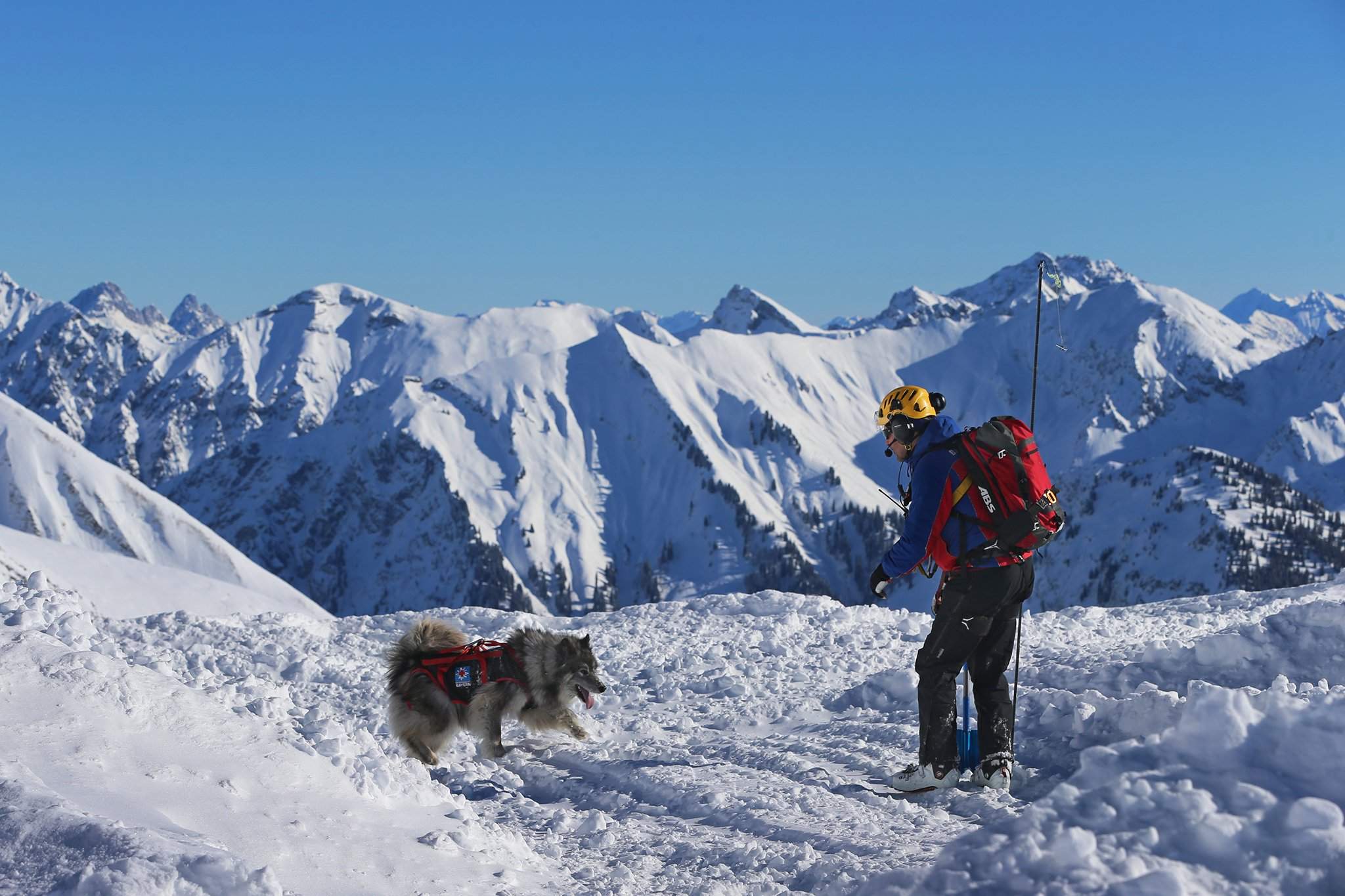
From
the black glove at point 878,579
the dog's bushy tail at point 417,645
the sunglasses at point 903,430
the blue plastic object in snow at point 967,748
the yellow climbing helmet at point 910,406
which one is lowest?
the blue plastic object in snow at point 967,748

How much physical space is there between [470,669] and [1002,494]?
5791 mm

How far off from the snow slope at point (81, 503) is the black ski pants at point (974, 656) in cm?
13329

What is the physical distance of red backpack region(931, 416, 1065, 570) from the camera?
22.9 ft

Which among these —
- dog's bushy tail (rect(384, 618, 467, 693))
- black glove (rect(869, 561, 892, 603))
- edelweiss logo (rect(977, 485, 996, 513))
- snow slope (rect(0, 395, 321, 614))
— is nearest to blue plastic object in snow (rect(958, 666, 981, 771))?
black glove (rect(869, 561, 892, 603))

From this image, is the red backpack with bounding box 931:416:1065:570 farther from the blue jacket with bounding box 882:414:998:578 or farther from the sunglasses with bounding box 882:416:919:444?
the sunglasses with bounding box 882:416:919:444

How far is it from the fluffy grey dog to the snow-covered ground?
11.8 inches

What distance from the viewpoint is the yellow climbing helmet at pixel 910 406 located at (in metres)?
7.57

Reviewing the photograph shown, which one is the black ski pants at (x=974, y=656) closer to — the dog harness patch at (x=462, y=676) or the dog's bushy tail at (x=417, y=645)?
the dog harness patch at (x=462, y=676)

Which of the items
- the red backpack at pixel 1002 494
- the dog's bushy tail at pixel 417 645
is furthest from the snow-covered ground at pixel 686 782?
the red backpack at pixel 1002 494

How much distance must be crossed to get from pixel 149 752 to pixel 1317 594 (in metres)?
17.9

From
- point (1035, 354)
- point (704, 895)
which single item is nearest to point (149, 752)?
point (704, 895)

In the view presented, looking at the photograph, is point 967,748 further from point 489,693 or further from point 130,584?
point 130,584

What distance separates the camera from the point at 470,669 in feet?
34.3

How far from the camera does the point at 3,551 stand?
41.7m
